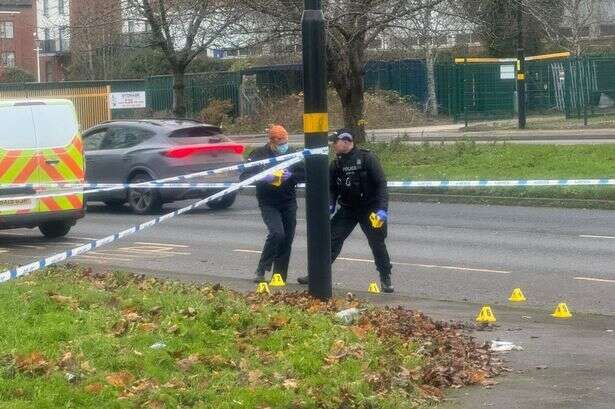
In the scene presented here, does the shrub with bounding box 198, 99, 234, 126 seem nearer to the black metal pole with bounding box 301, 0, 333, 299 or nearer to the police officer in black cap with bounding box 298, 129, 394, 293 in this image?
the police officer in black cap with bounding box 298, 129, 394, 293

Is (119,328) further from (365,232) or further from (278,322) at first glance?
(365,232)

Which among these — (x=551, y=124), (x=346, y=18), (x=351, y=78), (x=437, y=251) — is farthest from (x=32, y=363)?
(x=551, y=124)

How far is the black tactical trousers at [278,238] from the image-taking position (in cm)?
1217

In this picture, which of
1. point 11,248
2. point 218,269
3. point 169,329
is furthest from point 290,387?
point 11,248

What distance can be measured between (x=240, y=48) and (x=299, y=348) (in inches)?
799

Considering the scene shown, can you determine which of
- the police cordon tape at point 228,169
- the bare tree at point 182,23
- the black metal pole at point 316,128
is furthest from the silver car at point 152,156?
the black metal pole at point 316,128

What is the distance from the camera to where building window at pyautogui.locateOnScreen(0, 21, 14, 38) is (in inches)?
2734

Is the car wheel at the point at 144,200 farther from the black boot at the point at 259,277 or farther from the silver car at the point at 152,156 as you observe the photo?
the black boot at the point at 259,277

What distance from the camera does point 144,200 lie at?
21062 mm

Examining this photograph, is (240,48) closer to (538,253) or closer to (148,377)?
(538,253)

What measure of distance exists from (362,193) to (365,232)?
431mm

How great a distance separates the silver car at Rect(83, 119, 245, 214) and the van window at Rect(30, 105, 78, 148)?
13.3 ft

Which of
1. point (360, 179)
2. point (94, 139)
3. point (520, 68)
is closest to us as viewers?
point (360, 179)

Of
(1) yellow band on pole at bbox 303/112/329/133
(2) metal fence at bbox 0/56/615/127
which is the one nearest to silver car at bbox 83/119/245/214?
(1) yellow band on pole at bbox 303/112/329/133
